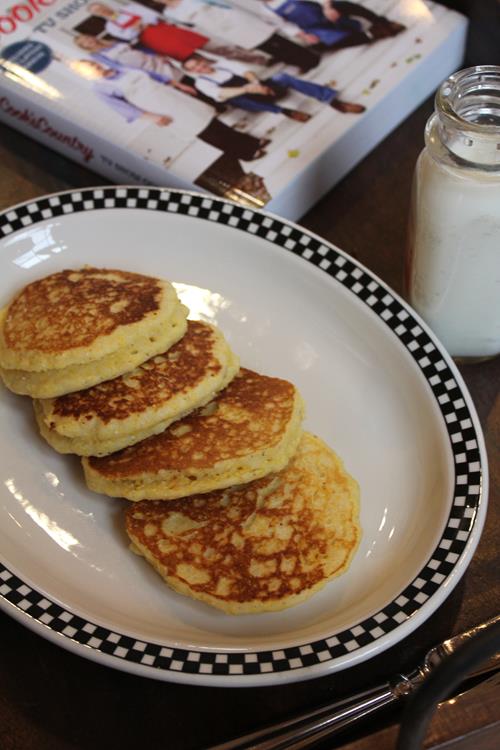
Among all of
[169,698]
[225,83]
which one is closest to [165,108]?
[225,83]

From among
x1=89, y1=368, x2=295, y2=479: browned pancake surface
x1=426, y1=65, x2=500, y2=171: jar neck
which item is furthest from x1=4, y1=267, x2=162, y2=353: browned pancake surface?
x1=426, y1=65, x2=500, y2=171: jar neck

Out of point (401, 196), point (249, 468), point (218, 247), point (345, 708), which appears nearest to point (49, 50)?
point (218, 247)

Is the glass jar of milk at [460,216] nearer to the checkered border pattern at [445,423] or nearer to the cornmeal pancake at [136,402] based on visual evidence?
the checkered border pattern at [445,423]

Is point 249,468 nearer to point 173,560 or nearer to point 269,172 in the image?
point 173,560

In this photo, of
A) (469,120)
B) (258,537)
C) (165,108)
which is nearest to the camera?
(258,537)

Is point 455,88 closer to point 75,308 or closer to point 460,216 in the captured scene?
point 460,216
